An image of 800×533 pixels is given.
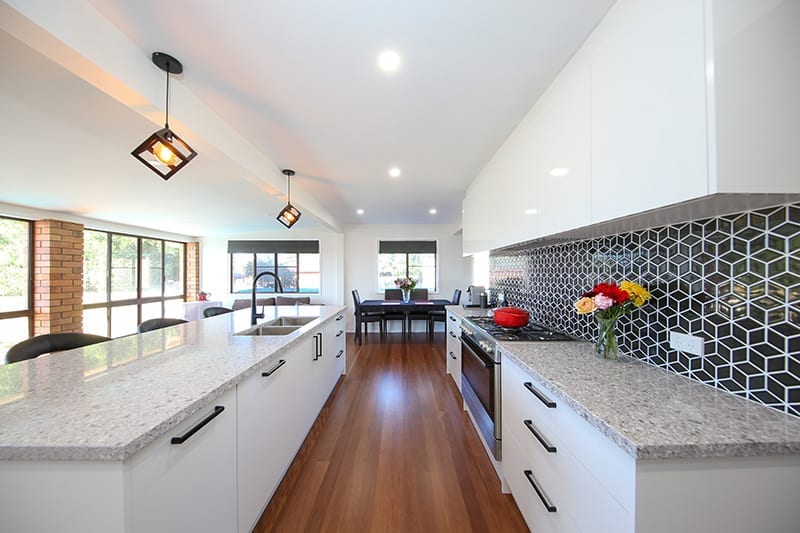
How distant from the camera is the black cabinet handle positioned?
0.88m

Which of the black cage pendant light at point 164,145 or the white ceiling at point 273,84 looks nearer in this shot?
the white ceiling at point 273,84

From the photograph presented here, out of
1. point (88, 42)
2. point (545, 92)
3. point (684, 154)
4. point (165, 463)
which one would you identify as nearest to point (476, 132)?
point (545, 92)

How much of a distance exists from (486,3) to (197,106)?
67.8 inches

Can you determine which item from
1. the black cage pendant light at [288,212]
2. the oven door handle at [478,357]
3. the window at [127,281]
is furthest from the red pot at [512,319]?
the window at [127,281]

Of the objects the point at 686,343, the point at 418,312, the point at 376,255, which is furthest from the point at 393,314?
the point at 686,343

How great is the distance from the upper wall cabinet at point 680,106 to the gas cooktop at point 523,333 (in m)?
0.79

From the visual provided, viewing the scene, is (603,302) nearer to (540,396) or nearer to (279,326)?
(540,396)

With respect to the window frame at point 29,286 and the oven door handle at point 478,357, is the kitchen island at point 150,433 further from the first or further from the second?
the window frame at point 29,286

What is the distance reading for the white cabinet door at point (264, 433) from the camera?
4.24 feet

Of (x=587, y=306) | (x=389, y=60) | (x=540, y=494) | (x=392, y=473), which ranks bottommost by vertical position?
(x=392, y=473)

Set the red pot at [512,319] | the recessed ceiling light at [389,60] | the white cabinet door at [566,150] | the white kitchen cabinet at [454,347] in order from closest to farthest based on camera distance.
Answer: the white cabinet door at [566,150]
the recessed ceiling light at [389,60]
the red pot at [512,319]
the white kitchen cabinet at [454,347]

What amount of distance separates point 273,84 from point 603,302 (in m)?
2.04

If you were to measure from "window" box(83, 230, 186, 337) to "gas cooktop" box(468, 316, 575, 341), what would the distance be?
6.07m

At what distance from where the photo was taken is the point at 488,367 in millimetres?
1824
